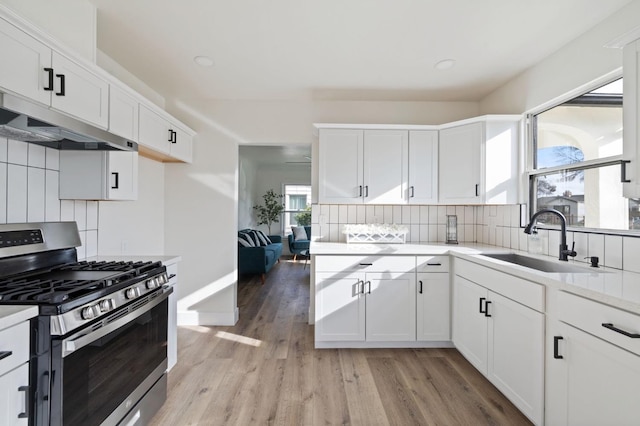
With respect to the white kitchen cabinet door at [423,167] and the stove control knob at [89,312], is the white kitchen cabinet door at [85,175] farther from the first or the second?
the white kitchen cabinet door at [423,167]

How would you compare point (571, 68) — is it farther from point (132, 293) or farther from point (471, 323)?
point (132, 293)

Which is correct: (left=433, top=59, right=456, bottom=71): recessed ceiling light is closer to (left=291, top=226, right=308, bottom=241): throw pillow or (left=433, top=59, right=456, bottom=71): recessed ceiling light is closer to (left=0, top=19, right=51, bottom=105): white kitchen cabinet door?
(left=0, top=19, right=51, bottom=105): white kitchen cabinet door

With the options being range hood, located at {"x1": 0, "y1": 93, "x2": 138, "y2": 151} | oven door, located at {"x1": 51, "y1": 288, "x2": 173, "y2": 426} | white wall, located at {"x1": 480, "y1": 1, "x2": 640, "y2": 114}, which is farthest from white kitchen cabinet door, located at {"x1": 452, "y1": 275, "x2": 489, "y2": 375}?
range hood, located at {"x1": 0, "y1": 93, "x2": 138, "y2": 151}

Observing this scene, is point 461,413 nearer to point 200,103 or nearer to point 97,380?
point 97,380

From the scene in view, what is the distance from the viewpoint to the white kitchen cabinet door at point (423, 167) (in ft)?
10.3

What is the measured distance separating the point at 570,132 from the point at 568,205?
0.56 meters

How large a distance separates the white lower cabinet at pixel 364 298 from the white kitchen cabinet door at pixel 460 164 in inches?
31.8

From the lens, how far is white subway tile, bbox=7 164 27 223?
66.4 inches

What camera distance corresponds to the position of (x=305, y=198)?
28.9ft

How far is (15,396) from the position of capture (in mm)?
1080

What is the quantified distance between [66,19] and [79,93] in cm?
48

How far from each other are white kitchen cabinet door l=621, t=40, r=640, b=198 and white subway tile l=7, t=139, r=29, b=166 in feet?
10.3

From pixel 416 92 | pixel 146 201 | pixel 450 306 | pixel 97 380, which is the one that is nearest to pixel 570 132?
pixel 416 92

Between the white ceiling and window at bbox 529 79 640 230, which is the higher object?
the white ceiling
